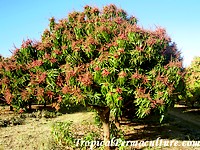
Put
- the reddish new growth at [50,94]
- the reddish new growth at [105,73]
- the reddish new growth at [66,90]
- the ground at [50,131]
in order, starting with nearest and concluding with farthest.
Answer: the reddish new growth at [105,73] < the reddish new growth at [66,90] < the reddish new growth at [50,94] < the ground at [50,131]

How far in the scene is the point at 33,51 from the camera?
47.7 ft

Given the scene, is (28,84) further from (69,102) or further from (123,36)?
(123,36)

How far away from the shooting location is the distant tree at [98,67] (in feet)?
40.8

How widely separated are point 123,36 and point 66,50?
3112 mm

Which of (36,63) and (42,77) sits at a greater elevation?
(36,63)

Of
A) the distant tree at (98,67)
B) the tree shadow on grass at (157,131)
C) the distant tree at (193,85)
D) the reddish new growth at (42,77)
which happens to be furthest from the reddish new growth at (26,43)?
the distant tree at (193,85)

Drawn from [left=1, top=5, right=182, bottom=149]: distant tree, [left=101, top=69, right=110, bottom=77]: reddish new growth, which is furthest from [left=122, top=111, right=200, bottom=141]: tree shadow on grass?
[left=101, top=69, right=110, bottom=77]: reddish new growth

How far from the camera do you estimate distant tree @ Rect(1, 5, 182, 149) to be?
12430 millimetres

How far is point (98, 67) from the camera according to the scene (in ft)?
40.4

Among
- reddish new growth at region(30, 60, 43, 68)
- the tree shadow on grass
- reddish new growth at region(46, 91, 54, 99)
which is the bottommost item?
the tree shadow on grass

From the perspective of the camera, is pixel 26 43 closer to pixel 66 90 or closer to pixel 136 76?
pixel 66 90

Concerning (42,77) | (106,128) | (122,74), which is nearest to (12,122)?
(106,128)

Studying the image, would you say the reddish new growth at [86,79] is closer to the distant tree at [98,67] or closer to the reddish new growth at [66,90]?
the distant tree at [98,67]

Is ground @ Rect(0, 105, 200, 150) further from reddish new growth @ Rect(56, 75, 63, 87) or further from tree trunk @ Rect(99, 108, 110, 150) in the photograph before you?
reddish new growth @ Rect(56, 75, 63, 87)
